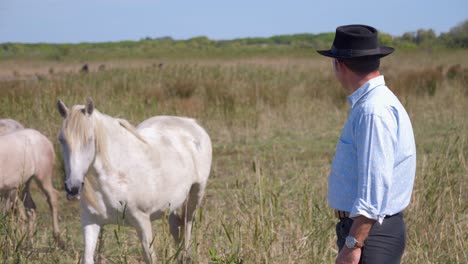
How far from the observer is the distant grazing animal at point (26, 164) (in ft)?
20.3

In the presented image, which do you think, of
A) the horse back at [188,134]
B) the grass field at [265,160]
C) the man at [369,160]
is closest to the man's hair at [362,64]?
the man at [369,160]

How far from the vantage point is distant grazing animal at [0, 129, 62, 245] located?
620 cm

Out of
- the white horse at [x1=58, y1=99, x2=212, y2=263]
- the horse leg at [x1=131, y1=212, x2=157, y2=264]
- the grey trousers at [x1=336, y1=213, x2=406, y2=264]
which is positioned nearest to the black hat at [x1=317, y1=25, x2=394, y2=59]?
the grey trousers at [x1=336, y1=213, x2=406, y2=264]

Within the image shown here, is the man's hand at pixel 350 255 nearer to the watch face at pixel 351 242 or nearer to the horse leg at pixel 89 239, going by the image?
the watch face at pixel 351 242

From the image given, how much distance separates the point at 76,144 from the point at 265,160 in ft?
17.1

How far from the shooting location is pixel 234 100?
12289 millimetres

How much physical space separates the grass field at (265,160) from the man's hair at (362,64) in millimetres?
1098

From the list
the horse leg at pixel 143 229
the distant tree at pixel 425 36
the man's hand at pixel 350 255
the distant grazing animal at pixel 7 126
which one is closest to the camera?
the man's hand at pixel 350 255

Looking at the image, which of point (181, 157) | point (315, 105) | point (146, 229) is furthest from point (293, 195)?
point (315, 105)

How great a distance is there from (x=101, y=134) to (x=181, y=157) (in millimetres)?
927

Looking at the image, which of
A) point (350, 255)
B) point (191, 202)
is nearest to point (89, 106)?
point (191, 202)

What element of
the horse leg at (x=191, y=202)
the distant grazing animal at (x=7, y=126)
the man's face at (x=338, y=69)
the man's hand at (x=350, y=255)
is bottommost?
the horse leg at (x=191, y=202)

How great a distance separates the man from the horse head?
1.95m

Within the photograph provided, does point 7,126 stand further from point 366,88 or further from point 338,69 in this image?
point 366,88
